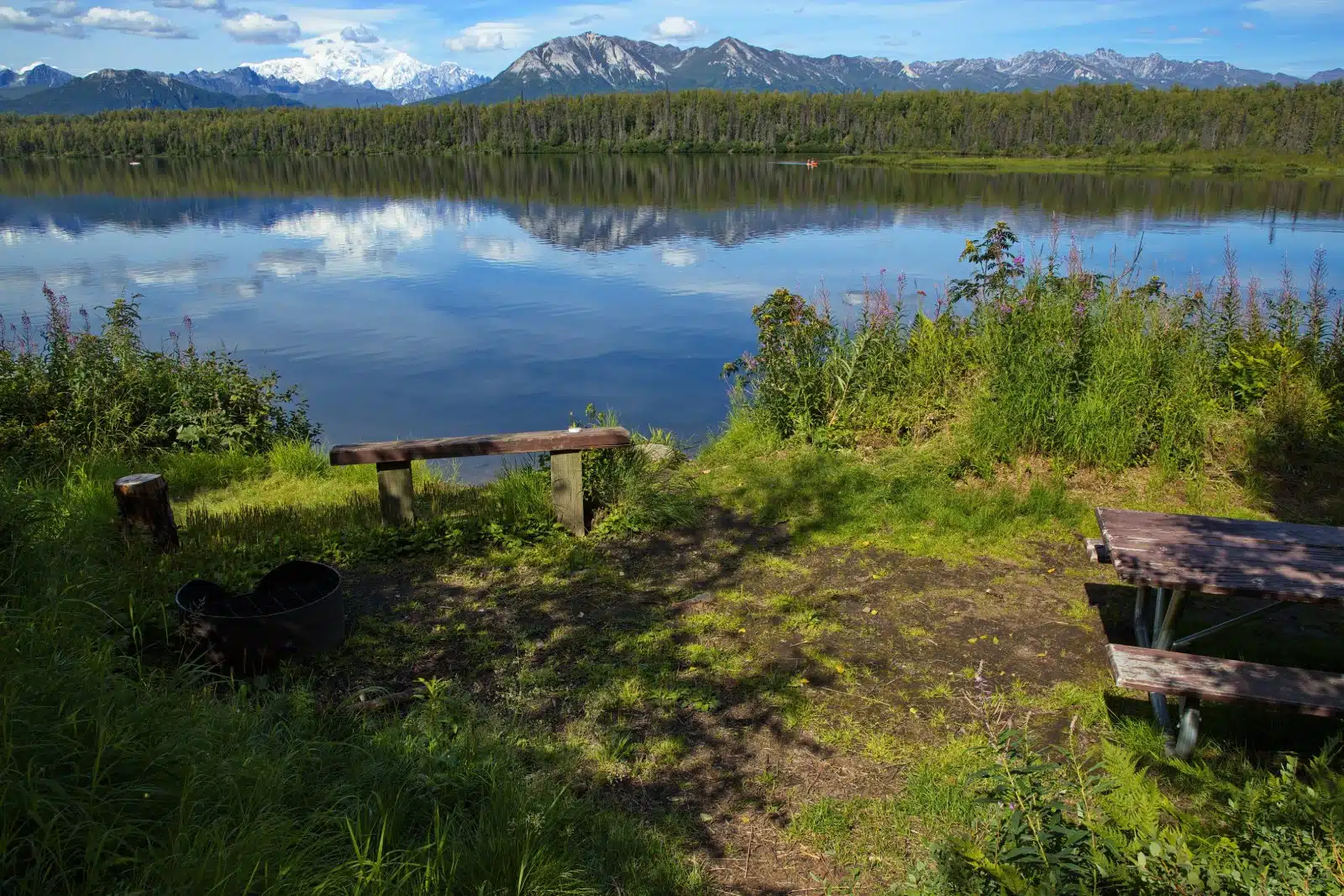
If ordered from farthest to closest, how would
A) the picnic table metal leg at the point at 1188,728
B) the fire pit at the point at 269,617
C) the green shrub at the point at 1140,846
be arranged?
the fire pit at the point at 269,617
the picnic table metal leg at the point at 1188,728
the green shrub at the point at 1140,846

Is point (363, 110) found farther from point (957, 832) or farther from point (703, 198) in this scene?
point (957, 832)

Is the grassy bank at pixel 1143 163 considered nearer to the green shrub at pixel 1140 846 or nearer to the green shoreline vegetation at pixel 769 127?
the green shoreline vegetation at pixel 769 127

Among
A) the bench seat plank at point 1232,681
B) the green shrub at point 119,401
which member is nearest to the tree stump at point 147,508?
the green shrub at point 119,401

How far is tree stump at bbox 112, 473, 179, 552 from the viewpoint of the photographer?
5.43 meters

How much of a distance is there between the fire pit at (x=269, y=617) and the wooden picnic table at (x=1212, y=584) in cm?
370

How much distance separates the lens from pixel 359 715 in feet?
12.8

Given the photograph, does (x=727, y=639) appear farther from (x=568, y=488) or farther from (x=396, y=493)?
(x=396, y=493)

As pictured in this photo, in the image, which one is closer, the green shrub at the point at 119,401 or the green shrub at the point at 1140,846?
the green shrub at the point at 1140,846

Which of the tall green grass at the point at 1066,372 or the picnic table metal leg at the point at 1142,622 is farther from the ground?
the tall green grass at the point at 1066,372

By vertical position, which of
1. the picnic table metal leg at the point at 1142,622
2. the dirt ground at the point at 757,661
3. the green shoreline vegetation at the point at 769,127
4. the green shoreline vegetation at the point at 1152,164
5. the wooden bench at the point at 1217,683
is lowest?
the dirt ground at the point at 757,661

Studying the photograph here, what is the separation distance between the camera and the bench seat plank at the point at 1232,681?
3260mm

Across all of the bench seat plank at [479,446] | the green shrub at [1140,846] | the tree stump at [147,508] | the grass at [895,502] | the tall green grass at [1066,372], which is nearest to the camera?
the green shrub at [1140,846]

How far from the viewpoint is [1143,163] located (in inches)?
2879

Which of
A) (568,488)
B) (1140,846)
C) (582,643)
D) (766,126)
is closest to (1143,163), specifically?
(766,126)
